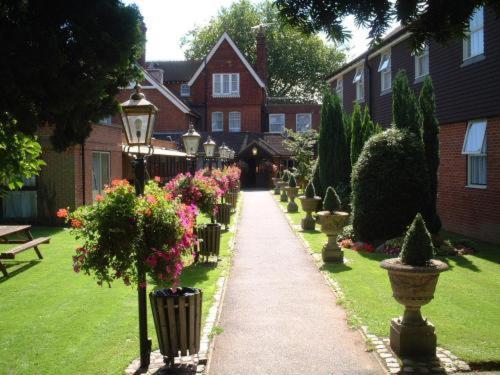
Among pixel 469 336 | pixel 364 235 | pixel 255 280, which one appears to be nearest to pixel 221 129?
pixel 364 235

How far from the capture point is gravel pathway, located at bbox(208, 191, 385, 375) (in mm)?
6234

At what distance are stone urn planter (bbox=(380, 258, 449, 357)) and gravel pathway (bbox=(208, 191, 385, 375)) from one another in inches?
16.8

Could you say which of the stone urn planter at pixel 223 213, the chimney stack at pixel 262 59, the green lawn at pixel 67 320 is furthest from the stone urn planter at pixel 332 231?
the chimney stack at pixel 262 59

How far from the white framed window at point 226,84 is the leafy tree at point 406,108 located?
105 feet

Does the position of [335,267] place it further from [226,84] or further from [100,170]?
[226,84]

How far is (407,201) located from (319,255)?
2.72m

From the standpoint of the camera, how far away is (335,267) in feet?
38.7

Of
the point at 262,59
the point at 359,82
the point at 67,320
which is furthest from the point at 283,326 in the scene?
the point at 262,59

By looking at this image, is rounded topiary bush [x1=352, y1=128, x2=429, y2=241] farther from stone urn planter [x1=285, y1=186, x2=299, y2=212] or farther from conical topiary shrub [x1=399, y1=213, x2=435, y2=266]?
stone urn planter [x1=285, y1=186, x2=299, y2=212]

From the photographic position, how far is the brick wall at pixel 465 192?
14453 mm

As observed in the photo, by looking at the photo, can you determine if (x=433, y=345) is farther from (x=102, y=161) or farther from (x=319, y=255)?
(x=102, y=161)

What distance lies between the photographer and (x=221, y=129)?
152 feet

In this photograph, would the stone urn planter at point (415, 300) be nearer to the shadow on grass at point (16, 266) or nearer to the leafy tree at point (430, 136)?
the shadow on grass at point (16, 266)

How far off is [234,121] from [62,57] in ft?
135
